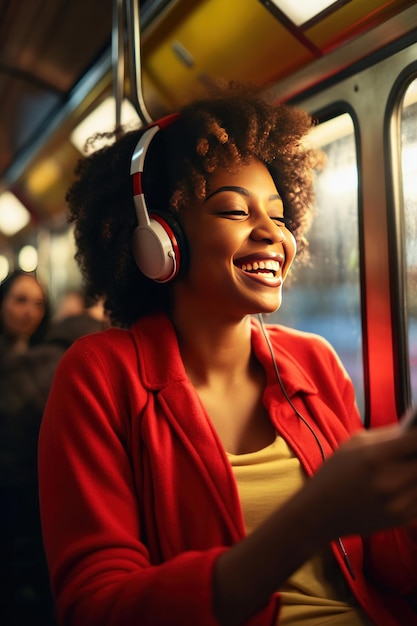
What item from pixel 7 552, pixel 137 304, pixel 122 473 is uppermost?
pixel 137 304

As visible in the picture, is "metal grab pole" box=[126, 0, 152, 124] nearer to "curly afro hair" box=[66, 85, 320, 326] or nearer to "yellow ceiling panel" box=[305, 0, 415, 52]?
"curly afro hair" box=[66, 85, 320, 326]

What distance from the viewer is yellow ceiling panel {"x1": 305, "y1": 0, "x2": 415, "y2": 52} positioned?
1363 millimetres

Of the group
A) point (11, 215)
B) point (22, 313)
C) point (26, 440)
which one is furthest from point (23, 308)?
point (11, 215)

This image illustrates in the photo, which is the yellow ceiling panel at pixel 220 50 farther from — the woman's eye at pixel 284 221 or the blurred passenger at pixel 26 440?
the blurred passenger at pixel 26 440

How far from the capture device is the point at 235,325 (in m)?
1.25

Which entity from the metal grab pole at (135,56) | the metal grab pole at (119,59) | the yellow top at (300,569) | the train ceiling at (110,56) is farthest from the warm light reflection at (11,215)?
the yellow top at (300,569)

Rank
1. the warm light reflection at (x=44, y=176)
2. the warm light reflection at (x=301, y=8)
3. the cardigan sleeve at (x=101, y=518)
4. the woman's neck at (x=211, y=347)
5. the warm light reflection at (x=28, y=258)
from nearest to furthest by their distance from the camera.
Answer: the cardigan sleeve at (x=101, y=518) → the woman's neck at (x=211, y=347) → the warm light reflection at (x=301, y=8) → the warm light reflection at (x=28, y=258) → the warm light reflection at (x=44, y=176)

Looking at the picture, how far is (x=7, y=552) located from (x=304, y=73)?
1.66m

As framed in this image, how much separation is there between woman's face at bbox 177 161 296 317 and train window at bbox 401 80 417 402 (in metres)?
0.41

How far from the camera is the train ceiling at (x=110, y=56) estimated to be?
1.59 m

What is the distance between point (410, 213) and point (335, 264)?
284mm

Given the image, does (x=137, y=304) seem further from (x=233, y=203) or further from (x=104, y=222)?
(x=233, y=203)

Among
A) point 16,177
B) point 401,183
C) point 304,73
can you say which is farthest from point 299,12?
point 16,177

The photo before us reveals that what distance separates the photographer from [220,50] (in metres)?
1.99
